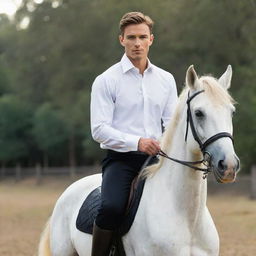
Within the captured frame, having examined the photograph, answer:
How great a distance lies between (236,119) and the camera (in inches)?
1200

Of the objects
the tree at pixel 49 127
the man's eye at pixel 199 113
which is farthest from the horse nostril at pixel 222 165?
the tree at pixel 49 127

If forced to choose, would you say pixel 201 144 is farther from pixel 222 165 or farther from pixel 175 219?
pixel 175 219

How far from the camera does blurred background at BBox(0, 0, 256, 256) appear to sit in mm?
30859

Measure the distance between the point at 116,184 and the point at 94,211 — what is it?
1.77 feet

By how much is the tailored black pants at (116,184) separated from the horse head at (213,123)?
64cm

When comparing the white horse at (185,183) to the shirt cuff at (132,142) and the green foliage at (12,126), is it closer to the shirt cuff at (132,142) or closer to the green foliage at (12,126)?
the shirt cuff at (132,142)

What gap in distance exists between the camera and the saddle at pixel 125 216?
479 cm

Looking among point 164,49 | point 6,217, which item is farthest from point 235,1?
point 6,217

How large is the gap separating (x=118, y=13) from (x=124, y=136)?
33.1 metres

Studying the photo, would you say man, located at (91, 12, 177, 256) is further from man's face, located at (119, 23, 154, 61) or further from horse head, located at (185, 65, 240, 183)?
horse head, located at (185, 65, 240, 183)

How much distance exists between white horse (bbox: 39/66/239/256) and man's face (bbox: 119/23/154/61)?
545 millimetres

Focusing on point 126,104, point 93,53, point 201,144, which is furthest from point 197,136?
point 93,53

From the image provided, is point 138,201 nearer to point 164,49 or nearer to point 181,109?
point 181,109

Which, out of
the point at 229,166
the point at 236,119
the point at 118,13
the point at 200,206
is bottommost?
the point at 236,119
